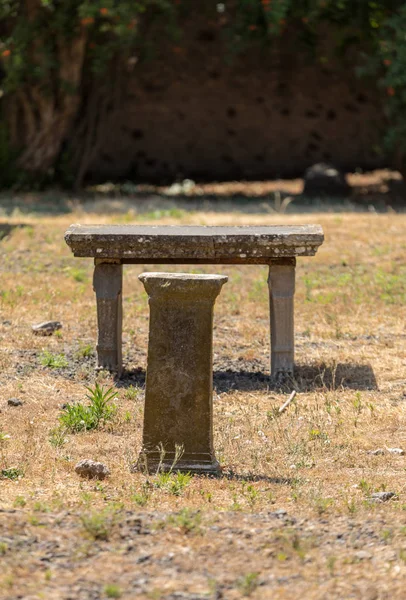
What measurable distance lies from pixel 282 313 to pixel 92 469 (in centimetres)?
207

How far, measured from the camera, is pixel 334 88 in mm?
15328

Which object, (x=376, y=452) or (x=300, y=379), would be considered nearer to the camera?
(x=376, y=452)

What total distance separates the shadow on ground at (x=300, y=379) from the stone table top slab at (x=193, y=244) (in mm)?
720

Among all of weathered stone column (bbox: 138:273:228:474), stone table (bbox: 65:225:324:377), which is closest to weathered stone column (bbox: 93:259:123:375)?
stone table (bbox: 65:225:324:377)

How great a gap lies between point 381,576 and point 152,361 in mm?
1421

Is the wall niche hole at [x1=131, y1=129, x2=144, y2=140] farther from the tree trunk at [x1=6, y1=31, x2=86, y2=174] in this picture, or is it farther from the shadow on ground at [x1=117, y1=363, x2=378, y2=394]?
the shadow on ground at [x1=117, y1=363, x2=378, y2=394]

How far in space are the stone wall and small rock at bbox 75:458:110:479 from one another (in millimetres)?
11286

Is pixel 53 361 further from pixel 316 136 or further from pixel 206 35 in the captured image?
pixel 316 136

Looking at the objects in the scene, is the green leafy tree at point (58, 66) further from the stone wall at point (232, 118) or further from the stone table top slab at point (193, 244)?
the stone table top slab at point (193, 244)

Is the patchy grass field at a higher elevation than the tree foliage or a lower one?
lower

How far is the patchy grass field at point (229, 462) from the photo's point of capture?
3396 mm

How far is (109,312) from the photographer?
6.05 meters

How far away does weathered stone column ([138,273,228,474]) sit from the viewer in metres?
4.37

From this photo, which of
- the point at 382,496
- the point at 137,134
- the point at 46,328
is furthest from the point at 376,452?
the point at 137,134
